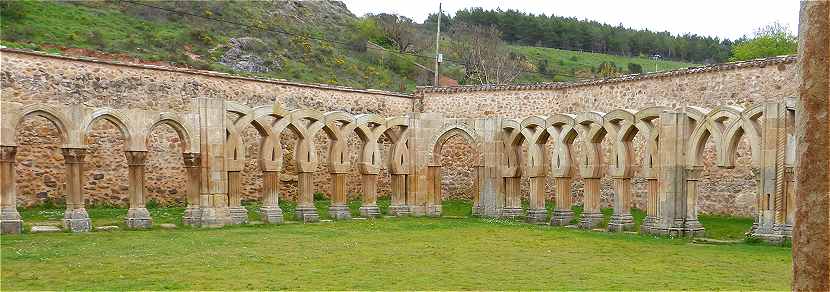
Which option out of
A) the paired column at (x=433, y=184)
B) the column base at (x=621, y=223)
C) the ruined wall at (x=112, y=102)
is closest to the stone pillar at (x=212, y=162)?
the ruined wall at (x=112, y=102)

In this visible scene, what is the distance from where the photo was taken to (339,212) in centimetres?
2022

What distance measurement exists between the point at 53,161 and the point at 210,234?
6.68 metres

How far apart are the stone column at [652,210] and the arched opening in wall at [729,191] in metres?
3.39

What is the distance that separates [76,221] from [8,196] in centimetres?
128

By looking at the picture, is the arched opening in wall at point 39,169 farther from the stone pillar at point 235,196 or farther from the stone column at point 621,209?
the stone column at point 621,209

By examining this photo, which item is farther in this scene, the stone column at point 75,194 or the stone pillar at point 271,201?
the stone pillar at point 271,201

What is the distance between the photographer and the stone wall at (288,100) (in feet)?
64.0

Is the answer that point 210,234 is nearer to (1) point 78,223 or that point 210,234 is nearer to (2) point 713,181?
(1) point 78,223

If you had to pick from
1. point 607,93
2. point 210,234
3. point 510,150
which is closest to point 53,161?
point 210,234

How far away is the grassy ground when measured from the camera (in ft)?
30.7

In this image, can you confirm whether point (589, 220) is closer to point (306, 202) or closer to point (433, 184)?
point (433, 184)

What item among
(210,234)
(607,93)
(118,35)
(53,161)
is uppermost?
(118,35)

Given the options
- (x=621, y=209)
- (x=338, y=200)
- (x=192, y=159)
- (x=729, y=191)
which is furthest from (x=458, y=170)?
(x=192, y=159)

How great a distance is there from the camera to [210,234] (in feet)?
50.6
